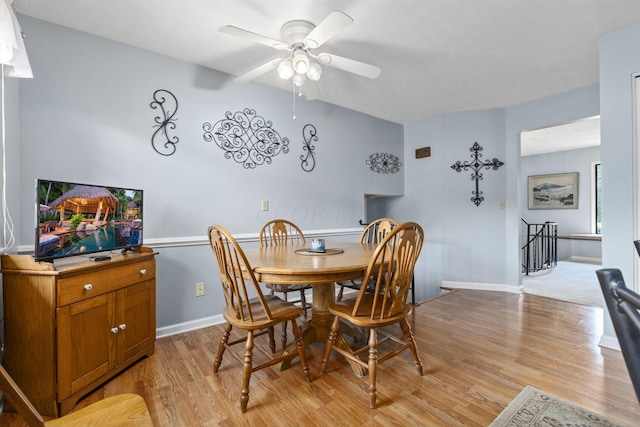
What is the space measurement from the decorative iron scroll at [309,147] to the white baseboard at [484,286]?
2544 mm

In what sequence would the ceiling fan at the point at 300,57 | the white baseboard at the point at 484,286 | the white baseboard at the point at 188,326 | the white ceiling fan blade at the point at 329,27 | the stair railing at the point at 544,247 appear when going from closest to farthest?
the white ceiling fan blade at the point at 329,27, the ceiling fan at the point at 300,57, the white baseboard at the point at 188,326, the white baseboard at the point at 484,286, the stair railing at the point at 544,247

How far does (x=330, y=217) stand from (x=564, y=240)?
237 inches

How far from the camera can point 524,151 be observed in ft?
21.4

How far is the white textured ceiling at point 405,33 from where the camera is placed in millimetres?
1916

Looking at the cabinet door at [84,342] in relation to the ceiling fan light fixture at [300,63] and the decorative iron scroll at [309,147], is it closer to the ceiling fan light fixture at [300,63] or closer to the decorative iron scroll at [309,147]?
the ceiling fan light fixture at [300,63]

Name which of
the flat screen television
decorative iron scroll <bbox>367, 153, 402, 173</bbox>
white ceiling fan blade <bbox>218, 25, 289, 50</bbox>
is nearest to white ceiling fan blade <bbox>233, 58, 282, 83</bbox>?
white ceiling fan blade <bbox>218, 25, 289, 50</bbox>

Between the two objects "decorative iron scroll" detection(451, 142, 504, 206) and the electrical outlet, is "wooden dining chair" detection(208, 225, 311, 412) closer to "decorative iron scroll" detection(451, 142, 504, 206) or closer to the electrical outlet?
the electrical outlet

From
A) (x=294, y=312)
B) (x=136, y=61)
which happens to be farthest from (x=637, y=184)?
(x=136, y=61)

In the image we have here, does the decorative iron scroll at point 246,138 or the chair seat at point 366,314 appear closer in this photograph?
the chair seat at point 366,314

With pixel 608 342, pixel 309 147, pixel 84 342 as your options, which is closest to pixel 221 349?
pixel 84 342

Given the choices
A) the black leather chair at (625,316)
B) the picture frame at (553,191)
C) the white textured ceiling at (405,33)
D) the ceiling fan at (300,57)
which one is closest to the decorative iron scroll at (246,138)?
the white textured ceiling at (405,33)

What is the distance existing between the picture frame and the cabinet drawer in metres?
7.96

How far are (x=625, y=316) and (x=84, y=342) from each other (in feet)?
7.17

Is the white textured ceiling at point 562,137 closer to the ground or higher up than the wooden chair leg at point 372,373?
higher up
